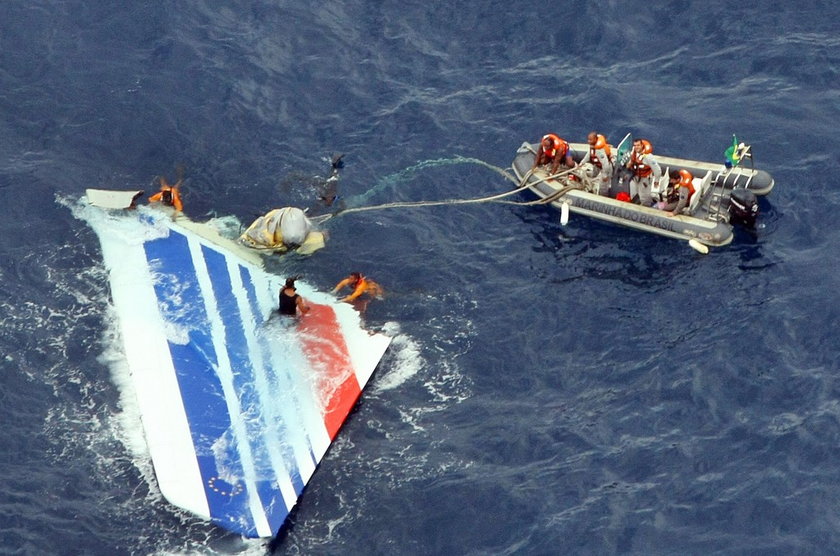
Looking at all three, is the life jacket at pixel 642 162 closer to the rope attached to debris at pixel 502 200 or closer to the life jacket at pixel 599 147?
the life jacket at pixel 599 147

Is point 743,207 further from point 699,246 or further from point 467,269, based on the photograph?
point 467,269

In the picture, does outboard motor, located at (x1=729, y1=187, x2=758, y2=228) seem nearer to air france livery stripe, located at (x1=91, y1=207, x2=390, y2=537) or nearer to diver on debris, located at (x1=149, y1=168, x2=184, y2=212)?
air france livery stripe, located at (x1=91, y1=207, x2=390, y2=537)

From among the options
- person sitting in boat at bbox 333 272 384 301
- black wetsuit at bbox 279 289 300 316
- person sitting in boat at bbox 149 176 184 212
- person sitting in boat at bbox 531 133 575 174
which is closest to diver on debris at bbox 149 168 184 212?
person sitting in boat at bbox 149 176 184 212

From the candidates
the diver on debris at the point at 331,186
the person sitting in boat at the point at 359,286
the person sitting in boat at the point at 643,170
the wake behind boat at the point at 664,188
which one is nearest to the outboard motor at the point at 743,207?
the wake behind boat at the point at 664,188

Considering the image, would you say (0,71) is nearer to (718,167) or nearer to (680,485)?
(718,167)

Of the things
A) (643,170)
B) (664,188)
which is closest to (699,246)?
(664,188)
